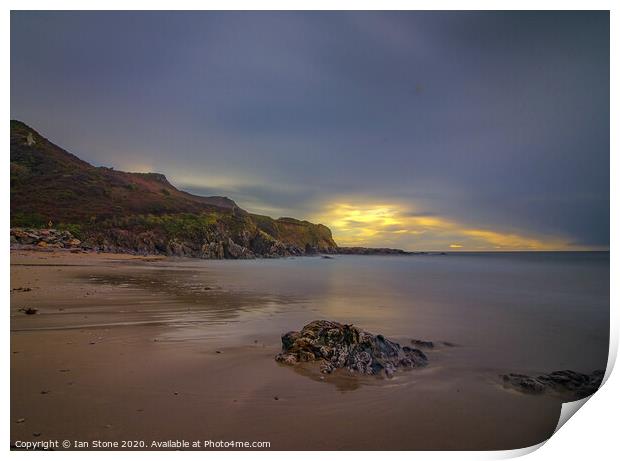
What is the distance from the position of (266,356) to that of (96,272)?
722 cm

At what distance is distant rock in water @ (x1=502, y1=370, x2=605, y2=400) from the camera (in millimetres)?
3279

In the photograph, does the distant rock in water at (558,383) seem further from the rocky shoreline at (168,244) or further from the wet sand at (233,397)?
the rocky shoreline at (168,244)

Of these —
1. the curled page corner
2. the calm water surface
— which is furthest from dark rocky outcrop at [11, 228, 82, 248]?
the curled page corner

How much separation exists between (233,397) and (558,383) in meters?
2.94

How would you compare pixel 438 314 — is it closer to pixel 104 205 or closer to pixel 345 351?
pixel 345 351

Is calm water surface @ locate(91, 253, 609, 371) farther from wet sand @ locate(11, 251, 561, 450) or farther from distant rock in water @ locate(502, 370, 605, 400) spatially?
wet sand @ locate(11, 251, 561, 450)

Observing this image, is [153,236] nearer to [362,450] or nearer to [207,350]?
[207,350]

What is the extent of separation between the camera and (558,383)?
11.1 feet

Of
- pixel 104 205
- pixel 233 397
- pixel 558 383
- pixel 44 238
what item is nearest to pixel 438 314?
pixel 558 383

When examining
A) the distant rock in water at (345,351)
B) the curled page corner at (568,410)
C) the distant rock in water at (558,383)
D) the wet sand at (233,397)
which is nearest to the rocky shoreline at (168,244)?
the wet sand at (233,397)

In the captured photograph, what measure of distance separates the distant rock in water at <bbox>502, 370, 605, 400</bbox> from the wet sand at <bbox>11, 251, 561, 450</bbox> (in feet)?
0.38

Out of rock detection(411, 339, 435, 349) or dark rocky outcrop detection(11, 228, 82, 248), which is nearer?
rock detection(411, 339, 435, 349)

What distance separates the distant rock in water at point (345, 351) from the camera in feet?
10.9
